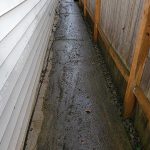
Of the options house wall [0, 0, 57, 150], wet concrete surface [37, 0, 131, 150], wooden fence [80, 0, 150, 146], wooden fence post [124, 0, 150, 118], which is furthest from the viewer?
wet concrete surface [37, 0, 131, 150]

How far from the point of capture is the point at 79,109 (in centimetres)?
334

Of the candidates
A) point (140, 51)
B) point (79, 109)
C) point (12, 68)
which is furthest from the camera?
point (79, 109)

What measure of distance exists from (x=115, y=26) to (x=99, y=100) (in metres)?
1.33

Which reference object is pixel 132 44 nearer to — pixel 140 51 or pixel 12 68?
pixel 140 51

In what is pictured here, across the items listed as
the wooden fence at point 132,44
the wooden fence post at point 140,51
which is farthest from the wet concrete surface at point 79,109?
the wooden fence post at point 140,51

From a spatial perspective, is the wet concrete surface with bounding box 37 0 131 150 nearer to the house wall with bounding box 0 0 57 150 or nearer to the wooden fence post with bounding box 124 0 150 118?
the wooden fence post with bounding box 124 0 150 118

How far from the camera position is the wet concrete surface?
279cm

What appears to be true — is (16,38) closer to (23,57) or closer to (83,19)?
(23,57)

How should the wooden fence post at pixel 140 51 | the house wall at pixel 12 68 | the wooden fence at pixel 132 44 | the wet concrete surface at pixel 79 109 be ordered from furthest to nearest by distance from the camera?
the wet concrete surface at pixel 79 109 → the wooden fence at pixel 132 44 → the wooden fence post at pixel 140 51 → the house wall at pixel 12 68

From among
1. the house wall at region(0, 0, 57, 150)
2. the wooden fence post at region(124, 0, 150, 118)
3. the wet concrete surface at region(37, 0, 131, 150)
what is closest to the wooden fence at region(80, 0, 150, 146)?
the wooden fence post at region(124, 0, 150, 118)

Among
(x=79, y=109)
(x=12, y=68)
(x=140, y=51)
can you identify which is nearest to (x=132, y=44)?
(x=140, y=51)

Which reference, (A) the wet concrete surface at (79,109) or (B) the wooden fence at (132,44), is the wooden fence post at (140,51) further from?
(A) the wet concrete surface at (79,109)

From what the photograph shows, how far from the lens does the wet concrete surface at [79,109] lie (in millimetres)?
2790

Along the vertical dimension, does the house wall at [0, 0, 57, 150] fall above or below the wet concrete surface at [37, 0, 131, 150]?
above
